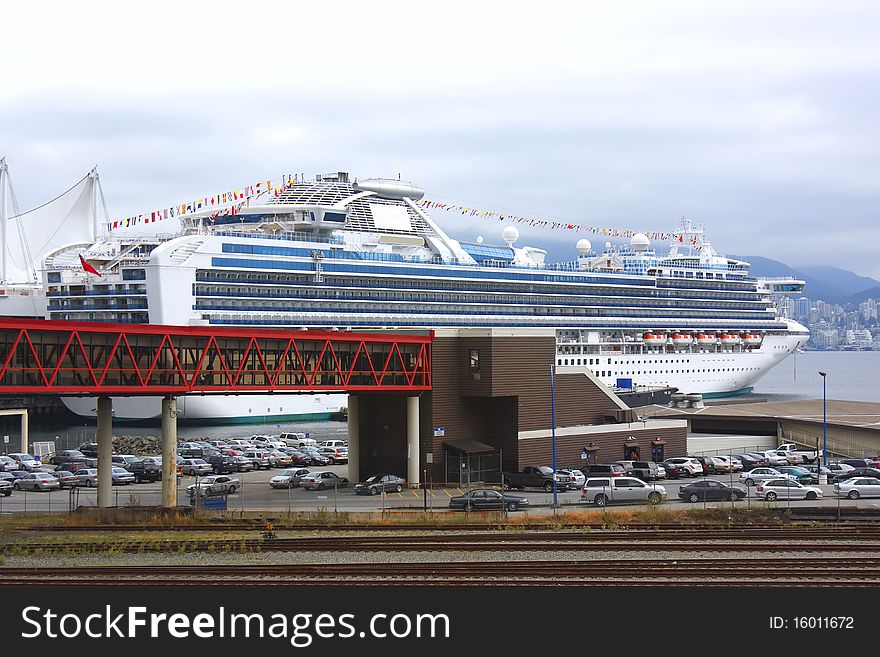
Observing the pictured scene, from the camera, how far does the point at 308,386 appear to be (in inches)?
1356

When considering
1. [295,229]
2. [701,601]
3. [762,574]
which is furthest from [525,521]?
[295,229]

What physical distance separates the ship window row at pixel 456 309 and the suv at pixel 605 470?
33.0 m

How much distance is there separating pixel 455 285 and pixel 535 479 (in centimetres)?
4386

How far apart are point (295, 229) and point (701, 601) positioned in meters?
60.5

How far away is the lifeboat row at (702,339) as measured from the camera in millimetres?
89812

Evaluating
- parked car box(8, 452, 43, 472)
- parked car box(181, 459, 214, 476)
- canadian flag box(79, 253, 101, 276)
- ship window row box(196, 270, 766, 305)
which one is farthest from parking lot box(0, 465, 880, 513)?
canadian flag box(79, 253, 101, 276)

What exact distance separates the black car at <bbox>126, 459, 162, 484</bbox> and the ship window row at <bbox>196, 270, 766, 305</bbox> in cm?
2339

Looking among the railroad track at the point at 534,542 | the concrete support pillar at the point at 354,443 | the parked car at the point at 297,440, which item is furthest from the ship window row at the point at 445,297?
the railroad track at the point at 534,542

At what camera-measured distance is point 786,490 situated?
31234mm

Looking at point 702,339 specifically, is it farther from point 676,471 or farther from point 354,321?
point 676,471

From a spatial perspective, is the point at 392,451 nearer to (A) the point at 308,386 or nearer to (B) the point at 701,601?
(A) the point at 308,386

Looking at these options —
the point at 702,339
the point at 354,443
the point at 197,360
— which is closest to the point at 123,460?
the point at 354,443

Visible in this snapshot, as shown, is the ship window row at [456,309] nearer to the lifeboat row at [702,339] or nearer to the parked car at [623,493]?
the lifeboat row at [702,339]

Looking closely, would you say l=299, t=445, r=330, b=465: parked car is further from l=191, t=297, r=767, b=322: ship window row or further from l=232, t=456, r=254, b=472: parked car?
l=191, t=297, r=767, b=322: ship window row
